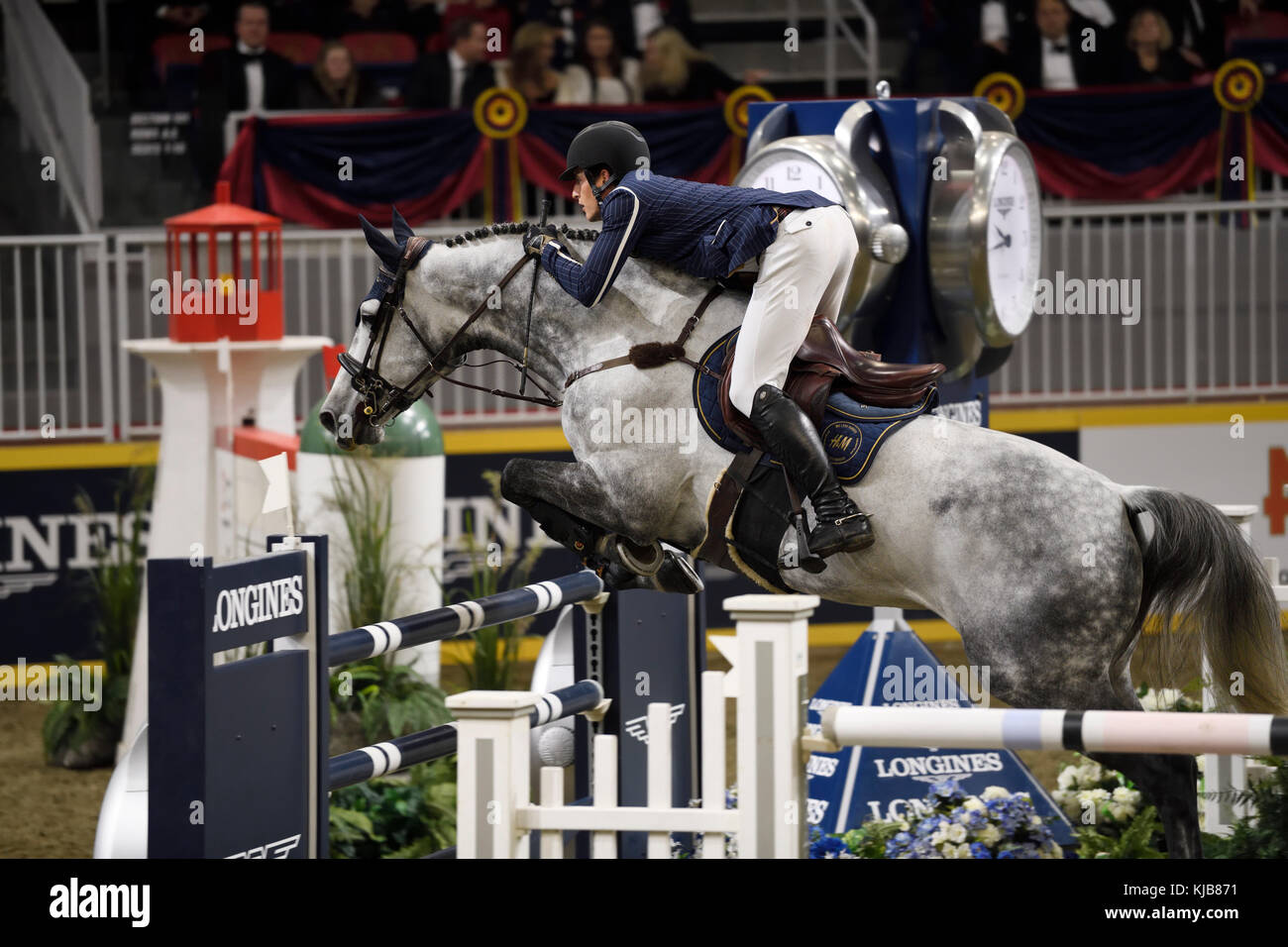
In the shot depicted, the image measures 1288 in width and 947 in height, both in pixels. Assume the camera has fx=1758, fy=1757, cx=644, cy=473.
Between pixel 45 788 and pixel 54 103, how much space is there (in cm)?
636

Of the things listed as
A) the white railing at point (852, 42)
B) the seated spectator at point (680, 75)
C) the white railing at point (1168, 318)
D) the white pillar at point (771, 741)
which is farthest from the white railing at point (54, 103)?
the white pillar at point (771, 741)

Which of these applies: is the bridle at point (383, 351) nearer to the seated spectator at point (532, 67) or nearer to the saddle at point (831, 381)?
the saddle at point (831, 381)

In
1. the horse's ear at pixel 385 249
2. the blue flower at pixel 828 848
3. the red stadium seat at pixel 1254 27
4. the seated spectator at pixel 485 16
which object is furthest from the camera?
the seated spectator at pixel 485 16

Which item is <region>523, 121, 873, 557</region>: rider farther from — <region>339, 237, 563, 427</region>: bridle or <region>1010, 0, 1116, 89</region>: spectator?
<region>1010, 0, 1116, 89</region>: spectator

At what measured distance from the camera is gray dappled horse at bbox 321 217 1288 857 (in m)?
4.18

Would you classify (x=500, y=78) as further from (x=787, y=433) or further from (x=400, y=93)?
(x=787, y=433)

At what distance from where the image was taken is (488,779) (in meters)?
3.54

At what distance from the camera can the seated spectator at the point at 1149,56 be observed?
1273 cm

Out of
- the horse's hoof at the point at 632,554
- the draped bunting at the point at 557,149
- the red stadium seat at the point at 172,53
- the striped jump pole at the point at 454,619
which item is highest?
the red stadium seat at the point at 172,53

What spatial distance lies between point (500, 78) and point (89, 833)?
23.6 ft

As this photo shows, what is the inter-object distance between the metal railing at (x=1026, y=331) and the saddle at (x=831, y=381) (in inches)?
230

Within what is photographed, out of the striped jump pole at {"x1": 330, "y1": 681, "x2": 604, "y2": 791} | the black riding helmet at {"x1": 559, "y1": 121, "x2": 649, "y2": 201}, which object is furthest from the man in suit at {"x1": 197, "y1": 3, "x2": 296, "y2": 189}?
the striped jump pole at {"x1": 330, "y1": 681, "x2": 604, "y2": 791}

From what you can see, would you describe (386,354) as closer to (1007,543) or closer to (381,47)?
(1007,543)

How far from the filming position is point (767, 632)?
137 inches
